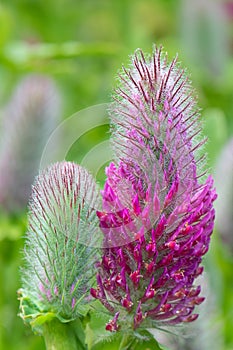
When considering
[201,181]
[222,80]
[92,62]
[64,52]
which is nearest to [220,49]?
[222,80]

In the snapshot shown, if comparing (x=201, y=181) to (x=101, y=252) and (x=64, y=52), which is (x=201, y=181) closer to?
(x=101, y=252)

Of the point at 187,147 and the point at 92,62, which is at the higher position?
the point at 92,62

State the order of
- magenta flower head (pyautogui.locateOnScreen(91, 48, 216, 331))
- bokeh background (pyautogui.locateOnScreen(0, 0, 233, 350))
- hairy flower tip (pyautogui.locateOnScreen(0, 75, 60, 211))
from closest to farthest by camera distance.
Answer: magenta flower head (pyautogui.locateOnScreen(91, 48, 216, 331)), bokeh background (pyautogui.locateOnScreen(0, 0, 233, 350)), hairy flower tip (pyautogui.locateOnScreen(0, 75, 60, 211))

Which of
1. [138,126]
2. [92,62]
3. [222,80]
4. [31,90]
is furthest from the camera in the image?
[92,62]

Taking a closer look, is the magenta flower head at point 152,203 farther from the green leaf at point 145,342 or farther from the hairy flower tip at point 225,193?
the hairy flower tip at point 225,193

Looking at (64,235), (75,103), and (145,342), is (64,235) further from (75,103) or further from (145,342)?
(75,103)

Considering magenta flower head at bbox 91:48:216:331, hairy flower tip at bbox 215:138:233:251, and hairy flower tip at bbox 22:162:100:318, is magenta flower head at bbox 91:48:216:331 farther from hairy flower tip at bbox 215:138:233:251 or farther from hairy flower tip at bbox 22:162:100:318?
hairy flower tip at bbox 215:138:233:251

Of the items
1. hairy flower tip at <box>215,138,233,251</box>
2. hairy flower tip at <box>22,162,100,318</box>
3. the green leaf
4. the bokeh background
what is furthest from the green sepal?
hairy flower tip at <box>215,138,233,251</box>
